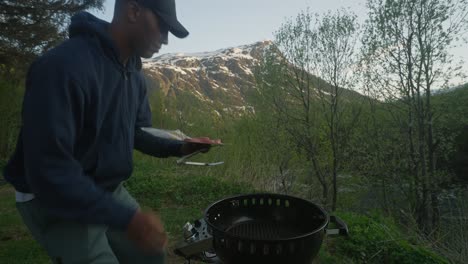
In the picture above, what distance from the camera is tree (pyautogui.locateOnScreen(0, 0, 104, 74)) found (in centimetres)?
916

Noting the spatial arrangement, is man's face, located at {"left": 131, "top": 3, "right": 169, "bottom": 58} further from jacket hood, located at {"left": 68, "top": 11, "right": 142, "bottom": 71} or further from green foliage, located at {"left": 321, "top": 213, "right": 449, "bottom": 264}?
green foliage, located at {"left": 321, "top": 213, "right": 449, "bottom": 264}

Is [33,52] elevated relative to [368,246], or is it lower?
elevated

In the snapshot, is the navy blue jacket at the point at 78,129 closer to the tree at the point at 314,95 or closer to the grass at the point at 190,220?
the grass at the point at 190,220

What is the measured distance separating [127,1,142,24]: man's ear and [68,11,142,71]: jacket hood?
0.11 m

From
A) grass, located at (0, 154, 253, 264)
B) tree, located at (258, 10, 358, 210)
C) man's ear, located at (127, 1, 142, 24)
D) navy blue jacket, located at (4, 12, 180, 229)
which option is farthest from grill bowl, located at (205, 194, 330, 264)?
tree, located at (258, 10, 358, 210)

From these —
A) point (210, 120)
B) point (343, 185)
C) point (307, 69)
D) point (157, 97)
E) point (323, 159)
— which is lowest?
point (343, 185)

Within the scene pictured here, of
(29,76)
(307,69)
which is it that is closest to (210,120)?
(307,69)

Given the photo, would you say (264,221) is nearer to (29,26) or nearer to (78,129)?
(78,129)

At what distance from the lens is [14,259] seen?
3.64 meters

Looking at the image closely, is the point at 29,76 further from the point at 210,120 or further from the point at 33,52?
the point at 33,52

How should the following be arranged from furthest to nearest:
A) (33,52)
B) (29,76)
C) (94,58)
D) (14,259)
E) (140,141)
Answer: (33,52), (14,259), (140,141), (94,58), (29,76)

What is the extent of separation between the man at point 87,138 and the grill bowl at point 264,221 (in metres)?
0.32

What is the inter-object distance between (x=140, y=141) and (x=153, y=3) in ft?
2.62

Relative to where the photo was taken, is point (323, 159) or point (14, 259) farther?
point (323, 159)
